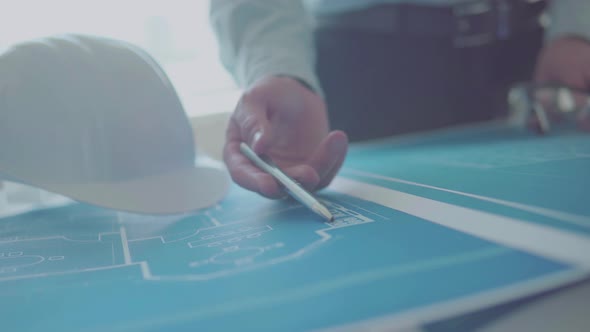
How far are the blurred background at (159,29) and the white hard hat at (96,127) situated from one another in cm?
51

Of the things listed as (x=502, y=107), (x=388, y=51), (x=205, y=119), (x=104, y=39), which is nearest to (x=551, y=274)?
(x=104, y=39)

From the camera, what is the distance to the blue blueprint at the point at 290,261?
0.61 ft

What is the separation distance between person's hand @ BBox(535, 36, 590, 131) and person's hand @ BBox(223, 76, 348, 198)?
1.48ft

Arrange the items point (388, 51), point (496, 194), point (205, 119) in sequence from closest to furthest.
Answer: point (496, 194) < point (388, 51) < point (205, 119)

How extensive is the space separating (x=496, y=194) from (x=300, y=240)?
155 mm

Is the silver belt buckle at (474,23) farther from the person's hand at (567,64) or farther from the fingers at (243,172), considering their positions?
the fingers at (243,172)

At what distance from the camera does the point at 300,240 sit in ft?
0.95

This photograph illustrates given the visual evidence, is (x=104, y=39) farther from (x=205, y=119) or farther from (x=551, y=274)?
(x=205, y=119)

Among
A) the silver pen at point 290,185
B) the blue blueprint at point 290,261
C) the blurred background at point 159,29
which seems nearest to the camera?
the blue blueprint at point 290,261

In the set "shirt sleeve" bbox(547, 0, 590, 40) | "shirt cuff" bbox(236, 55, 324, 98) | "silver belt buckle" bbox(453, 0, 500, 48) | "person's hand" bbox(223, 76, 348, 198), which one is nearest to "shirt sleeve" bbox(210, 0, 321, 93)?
"shirt cuff" bbox(236, 55, 324, 98)

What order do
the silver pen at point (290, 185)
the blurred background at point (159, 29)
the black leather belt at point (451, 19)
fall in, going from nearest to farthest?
the silver pen at point (290, 185), the black leather belt at point (451, 19), the blurred background at point (159, 29)

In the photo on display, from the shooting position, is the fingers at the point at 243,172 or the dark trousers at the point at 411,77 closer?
the fingers at the point at 243,172

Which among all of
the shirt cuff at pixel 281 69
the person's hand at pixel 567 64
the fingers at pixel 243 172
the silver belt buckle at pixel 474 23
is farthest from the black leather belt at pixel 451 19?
the fingers at pixel 243 172

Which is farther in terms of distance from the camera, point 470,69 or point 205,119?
point 205,119
